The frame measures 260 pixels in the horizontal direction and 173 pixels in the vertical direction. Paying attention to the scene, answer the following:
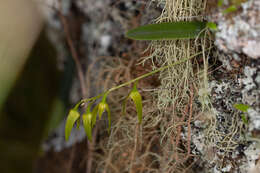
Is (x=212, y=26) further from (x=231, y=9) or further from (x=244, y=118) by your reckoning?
(x=244, y=118)

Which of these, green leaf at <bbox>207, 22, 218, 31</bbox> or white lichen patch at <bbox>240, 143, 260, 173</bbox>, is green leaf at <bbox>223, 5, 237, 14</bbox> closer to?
green leaf at <bbox>207, 22, 218, 31</bbox>

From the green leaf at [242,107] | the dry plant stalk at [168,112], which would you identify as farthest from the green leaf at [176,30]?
the green leaf at [242,107]

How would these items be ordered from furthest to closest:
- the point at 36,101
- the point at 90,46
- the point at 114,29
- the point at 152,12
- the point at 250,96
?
the point at 36,101
the point at 90,46
the point at 114,29
the point at 152,12
the point at 250,96

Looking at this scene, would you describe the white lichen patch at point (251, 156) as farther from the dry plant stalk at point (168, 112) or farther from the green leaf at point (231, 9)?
the green leaf at point (231, 9)

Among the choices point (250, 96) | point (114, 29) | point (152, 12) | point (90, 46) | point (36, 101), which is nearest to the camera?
point (250, 96)

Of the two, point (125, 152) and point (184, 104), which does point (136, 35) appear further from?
point (125, 152)

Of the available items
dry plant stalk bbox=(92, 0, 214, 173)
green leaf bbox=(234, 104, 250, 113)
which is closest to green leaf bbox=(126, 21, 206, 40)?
dry plant stalk bbox=(92, 0, 214, 173)

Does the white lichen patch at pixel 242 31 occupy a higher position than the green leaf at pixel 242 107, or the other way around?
the white lichen patch at pixel 242 31

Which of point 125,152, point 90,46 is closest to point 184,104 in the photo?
point 125,152

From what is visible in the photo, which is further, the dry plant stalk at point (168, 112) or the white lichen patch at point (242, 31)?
the dry plant stalk at point (168, 112)
